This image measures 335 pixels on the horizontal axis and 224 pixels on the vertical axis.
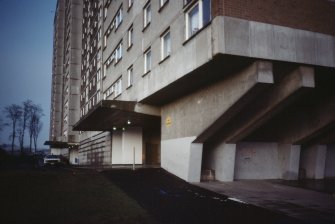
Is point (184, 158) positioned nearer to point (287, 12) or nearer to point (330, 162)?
point (287, 12)

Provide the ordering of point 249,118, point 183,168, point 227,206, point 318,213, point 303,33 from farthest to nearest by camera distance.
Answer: point 183,168
point 249,118
point 303,33
point 227,206
point 318,213

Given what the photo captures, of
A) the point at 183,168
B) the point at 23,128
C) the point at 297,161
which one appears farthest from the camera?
the point at 23,128

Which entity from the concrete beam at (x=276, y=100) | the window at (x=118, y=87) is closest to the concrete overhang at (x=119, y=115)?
the window at (x=118, y=87)

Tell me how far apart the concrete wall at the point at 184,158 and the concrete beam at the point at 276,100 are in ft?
5.35

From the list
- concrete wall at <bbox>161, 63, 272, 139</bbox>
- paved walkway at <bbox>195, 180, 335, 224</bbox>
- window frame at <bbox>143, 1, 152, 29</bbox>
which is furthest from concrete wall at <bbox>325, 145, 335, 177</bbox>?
window frame at <bbox>143, 1, 152, 29</bbox>

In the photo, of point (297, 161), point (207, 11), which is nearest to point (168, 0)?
point (207, 11)

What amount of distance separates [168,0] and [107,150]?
1680 centimetres

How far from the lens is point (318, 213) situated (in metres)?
8.77

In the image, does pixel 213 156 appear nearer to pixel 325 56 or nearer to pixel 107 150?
pixel 325 56

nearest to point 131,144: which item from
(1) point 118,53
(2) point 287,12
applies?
(1) point 118,53

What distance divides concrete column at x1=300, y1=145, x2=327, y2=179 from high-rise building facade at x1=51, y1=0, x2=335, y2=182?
0.05 meters

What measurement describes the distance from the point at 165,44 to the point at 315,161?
32.4 feet

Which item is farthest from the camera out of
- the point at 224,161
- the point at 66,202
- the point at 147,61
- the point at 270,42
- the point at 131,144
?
the point at 131,144

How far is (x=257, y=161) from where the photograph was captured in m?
17.1
